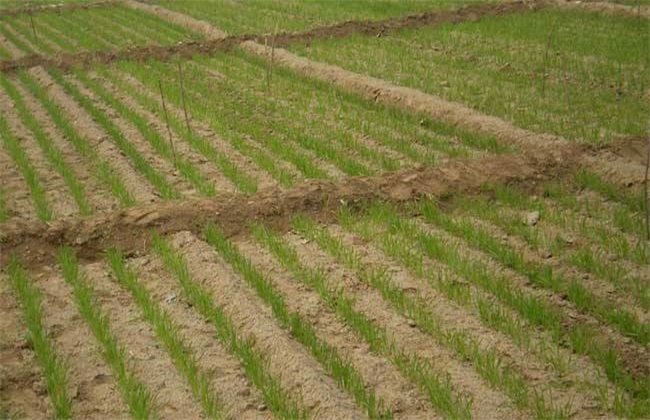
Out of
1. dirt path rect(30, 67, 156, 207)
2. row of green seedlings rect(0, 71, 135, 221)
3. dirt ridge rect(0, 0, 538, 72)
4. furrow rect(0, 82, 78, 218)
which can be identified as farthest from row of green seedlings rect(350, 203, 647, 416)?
dirt ridge rect(0, 0, 538, 72)

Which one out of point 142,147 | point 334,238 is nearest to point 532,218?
point 334,238

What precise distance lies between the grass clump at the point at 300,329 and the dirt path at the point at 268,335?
0.04 meters

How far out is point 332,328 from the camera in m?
4.14

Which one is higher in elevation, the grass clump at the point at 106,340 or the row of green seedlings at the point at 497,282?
the row of green seedlings at the point at 497,282

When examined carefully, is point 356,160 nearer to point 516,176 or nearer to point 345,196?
point 345,196

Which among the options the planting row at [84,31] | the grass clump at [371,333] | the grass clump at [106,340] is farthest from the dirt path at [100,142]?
the planting row at [84,31]

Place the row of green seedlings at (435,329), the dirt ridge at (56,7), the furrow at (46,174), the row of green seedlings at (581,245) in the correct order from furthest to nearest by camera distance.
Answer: the dirt ridge at (56,7) → the furrow at (46,174) → the row of green seedlings at (581,245) → the row of green seedlings at (435,329)

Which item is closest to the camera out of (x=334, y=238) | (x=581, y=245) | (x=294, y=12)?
(x=581, y=245)

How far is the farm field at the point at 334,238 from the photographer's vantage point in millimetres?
3645

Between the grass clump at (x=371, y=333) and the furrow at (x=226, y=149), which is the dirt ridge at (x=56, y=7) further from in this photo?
the grass clump at (x=371, y=333)

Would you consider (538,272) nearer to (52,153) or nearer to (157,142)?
(157,142)

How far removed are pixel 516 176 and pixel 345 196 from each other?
1257 mm

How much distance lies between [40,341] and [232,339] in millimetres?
943

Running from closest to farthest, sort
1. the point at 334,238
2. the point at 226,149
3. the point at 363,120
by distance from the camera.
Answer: the point at 334,238, the point at 226,149, the point at 363,120
